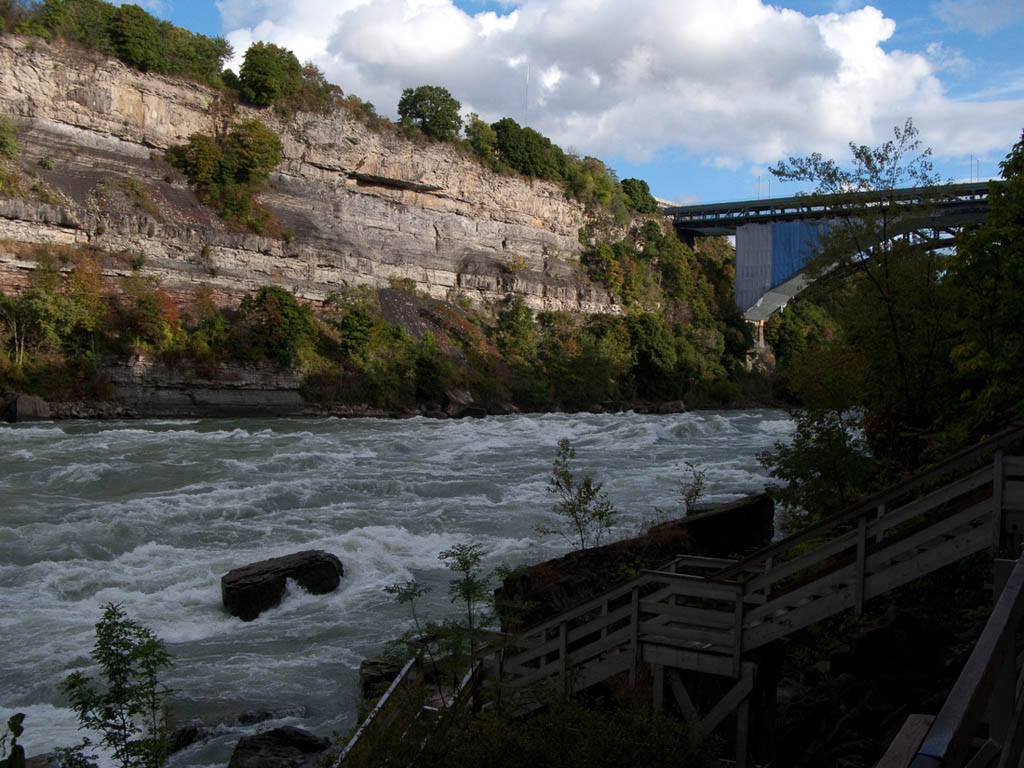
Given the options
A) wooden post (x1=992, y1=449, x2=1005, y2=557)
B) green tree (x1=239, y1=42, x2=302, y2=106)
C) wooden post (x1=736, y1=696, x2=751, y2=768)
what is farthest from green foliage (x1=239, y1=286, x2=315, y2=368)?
wooden post (x1=992, y1=449, x2=1005, y2=557)

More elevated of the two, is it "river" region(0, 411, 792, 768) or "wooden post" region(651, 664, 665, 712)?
"wooden post" region(651, 664, 665, 712)

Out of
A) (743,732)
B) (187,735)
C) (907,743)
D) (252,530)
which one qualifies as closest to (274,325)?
(252,530)

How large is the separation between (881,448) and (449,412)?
1329 inches

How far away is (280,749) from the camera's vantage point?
829cm

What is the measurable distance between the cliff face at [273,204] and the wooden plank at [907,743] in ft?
146

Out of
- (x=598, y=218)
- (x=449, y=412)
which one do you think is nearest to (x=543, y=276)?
(x=598, y=218)

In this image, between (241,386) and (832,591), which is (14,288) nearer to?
(241,386)

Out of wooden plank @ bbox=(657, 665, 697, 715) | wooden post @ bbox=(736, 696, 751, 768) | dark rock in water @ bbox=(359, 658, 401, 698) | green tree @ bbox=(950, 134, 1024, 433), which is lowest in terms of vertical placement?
dark rock in water @ bbox=(359, 658, 401, 698)

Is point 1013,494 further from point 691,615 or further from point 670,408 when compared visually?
point 670,408

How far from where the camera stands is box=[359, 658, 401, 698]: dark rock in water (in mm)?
9781

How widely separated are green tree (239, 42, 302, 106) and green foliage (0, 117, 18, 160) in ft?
55.1

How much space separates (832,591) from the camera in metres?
7.66

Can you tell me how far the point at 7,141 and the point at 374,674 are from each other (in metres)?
43.1

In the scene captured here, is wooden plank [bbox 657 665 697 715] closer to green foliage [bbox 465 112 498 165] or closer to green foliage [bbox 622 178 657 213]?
green foliage [bbox 465 112 498 165]
